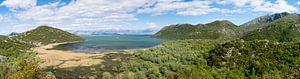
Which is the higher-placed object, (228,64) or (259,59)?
(259,59)

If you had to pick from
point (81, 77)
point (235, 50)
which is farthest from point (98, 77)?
point (235, 50)

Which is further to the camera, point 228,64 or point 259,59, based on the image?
point 259,59

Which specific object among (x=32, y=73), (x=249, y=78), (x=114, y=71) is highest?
(x=32, y=73)

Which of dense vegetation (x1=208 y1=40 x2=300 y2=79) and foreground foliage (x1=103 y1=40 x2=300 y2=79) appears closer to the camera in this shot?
foreground foliage (x1=103 y1=40 x2=300 y2=79)

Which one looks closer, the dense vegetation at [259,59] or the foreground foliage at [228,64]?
the foreground foliage at [228,64]

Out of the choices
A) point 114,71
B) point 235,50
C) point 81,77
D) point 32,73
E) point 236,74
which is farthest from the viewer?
point 235,50

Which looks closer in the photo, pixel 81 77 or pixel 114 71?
pixel 81 77

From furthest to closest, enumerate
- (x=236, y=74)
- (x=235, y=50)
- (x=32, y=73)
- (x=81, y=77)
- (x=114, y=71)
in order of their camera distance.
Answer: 1. (x=235, y=50)
2. (x=236, y=74)
3. (x=114, y=71)
4. (x=81, y=77)
5. (x=32, y=73)

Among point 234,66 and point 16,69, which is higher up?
point 16,69

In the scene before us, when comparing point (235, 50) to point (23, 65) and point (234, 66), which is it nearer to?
point (234, 66)

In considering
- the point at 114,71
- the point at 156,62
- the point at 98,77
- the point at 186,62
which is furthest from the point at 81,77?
the point at 186,62
